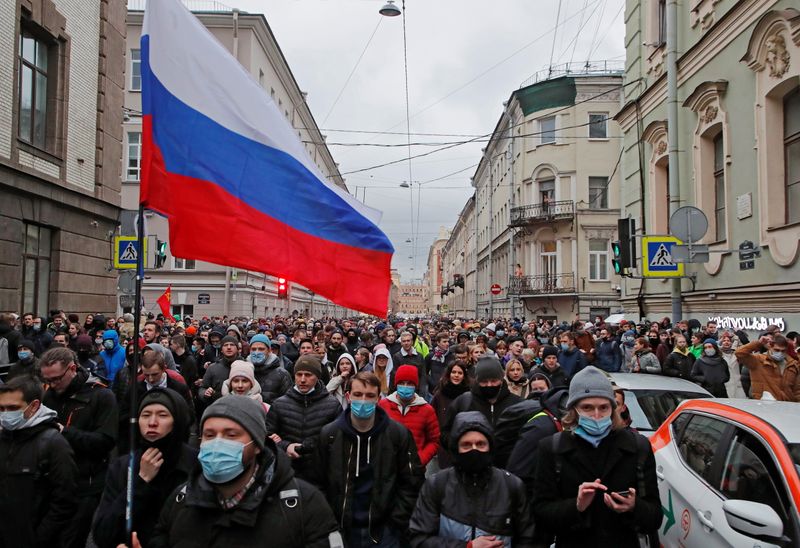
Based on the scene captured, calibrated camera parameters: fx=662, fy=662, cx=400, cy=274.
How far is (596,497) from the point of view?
345 cm

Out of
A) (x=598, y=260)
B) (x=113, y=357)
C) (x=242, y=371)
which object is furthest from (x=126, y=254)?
(x=598, y=260)

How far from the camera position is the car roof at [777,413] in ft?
12.6

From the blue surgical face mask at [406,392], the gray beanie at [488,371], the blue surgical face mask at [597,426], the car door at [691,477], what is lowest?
the car door at [691,477]

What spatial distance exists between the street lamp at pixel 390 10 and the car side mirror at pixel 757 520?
14439mm

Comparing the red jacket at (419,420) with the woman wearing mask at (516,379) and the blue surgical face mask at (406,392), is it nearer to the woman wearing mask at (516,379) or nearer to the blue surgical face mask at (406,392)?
the blue surgical face mask at (406,392)

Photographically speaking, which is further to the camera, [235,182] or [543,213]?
[543,213]

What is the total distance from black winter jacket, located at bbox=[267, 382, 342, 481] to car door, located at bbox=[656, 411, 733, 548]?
258 cm

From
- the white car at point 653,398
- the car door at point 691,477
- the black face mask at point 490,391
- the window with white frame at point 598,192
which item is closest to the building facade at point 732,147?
the white car at point 653,398

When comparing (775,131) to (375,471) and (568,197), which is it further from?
(568,197)

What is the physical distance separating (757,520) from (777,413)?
3.88 feet

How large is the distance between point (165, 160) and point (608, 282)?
111 feet

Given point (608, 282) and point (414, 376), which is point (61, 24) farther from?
point (608, 282)

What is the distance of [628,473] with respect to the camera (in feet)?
11.3

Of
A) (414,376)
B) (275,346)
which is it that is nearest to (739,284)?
(275,346)
